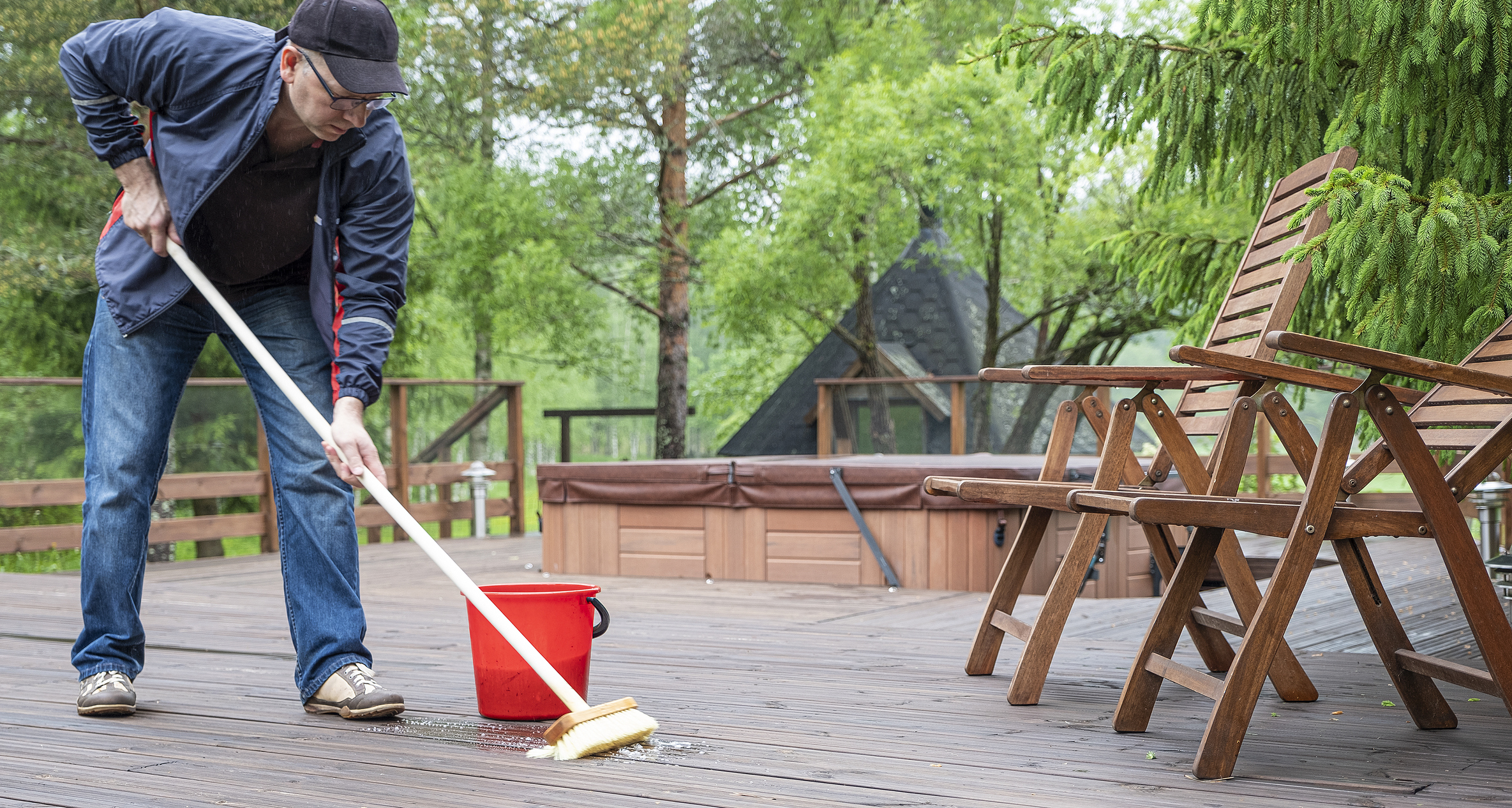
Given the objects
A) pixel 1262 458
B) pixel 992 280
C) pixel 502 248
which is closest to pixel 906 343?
pixel 992 280

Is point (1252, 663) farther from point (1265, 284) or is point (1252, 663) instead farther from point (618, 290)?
point (618, 290)

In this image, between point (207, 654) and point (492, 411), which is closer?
point (207, 654)

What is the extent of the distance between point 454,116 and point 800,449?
537cm

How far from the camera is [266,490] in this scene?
6605mm

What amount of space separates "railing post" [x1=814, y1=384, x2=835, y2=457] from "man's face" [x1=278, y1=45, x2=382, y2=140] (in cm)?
762

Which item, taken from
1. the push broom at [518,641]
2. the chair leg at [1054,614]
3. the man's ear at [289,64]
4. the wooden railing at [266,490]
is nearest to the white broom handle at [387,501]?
the push broom at [518,641]

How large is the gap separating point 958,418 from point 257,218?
293 inches

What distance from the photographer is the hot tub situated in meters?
4.57

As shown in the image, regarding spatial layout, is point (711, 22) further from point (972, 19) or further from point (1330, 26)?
point (1330, 26)

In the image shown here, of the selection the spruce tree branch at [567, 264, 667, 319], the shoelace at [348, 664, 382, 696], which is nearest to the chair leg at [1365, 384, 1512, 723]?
the shoelace at [348, 664, 382, 696]

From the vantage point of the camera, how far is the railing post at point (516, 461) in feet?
26.1

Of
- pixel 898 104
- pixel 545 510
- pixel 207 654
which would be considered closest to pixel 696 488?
pixel 545 510

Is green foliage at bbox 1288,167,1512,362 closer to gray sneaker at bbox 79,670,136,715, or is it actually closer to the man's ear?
the man's ear

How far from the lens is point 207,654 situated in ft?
10.3
